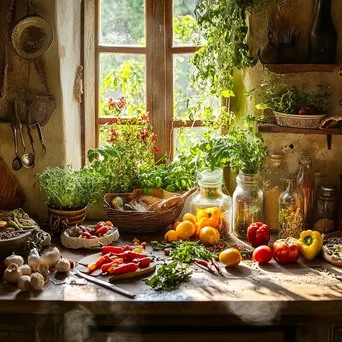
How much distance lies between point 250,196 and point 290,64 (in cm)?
71

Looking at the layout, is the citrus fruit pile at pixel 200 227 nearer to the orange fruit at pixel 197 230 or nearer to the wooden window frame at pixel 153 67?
the orange fruit at pixel 197 230

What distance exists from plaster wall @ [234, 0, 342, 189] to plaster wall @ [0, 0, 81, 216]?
97 centimetres

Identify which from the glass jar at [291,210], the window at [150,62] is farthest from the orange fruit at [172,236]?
the window at [150,62]

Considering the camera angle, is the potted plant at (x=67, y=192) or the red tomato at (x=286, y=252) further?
the potted plant at (x=67, y=192)

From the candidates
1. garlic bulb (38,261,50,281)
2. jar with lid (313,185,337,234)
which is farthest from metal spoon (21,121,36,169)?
jar with lid (313,185,337,234)

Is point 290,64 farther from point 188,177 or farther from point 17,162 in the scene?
point 17,162

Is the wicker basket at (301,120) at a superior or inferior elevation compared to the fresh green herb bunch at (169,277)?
superior

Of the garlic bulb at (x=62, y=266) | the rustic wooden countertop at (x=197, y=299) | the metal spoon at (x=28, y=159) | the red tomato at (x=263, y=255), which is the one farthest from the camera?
the metal spoon at (x=28, y=159)

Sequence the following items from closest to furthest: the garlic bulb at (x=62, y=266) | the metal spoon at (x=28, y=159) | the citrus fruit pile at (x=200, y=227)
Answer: the garlic bulb at (x=62, y=266), the citrus fruit pile at (x=200, y=227), the metal spoon at (x=28, y=159)

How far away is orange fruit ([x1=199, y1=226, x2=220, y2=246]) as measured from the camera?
3262mm

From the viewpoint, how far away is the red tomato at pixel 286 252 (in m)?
3.06

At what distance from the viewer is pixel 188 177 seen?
361 cm

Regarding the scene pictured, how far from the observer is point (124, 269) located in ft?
9.42

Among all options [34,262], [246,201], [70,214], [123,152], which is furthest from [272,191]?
[34,262]
